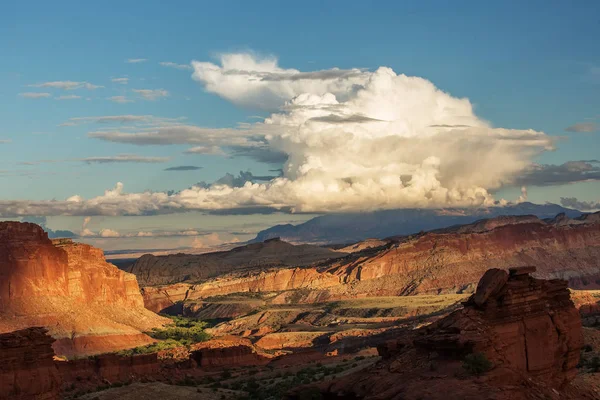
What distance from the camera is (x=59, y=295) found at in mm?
101688

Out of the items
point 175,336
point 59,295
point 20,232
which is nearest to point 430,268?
point 175,336

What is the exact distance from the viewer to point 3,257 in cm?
9794

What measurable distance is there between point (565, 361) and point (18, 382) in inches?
853

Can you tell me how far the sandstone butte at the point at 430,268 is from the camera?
16775cm

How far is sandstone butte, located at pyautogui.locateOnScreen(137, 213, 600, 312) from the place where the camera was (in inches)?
6604

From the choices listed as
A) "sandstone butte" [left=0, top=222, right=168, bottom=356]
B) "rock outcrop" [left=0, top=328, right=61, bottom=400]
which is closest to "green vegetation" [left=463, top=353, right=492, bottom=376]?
"rock outcrop" [left=0, top=328, right=61, bottom=400]

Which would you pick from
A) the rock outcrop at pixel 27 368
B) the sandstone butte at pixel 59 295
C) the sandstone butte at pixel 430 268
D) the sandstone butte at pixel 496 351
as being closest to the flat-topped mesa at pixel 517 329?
the sandstone butte at pixel 496 351

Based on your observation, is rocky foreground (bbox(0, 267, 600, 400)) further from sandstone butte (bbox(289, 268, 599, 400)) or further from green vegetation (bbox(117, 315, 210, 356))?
green vegetation (bbox(117, 315, 210, 356))

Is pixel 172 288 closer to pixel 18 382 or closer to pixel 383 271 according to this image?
pixel 383 271

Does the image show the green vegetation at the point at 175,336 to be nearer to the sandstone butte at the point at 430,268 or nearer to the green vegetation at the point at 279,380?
the green vegetation at the point at 279,380

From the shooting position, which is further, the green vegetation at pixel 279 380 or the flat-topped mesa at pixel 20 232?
the flat-topped mesa at pixel 20 232

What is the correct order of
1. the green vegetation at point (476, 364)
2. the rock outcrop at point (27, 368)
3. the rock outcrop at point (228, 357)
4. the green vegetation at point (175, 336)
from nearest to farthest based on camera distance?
the green vegetation at point (476, 364), the rock outcrop at point (27, 368), the rock outcrop at point (228, 357), the green vegetation at point (175, 336)

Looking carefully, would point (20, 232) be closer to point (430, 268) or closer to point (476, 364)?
point (476, 364)

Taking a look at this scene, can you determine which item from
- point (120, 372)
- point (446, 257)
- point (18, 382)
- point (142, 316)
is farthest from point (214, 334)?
point (18, 382)
